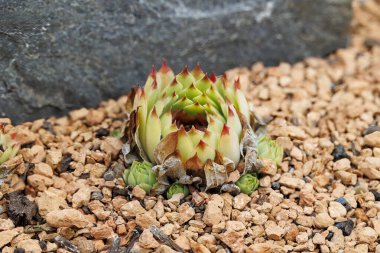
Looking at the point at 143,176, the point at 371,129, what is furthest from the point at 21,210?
the point at 371,129

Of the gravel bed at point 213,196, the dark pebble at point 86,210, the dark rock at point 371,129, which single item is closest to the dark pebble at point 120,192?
the gravel bed at point 213,196

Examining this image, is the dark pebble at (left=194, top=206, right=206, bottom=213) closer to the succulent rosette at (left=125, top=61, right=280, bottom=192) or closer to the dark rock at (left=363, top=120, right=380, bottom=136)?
the succulent rosette at (left=125, top=61, right=280, bottom=192)

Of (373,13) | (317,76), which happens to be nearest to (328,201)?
(317,76)

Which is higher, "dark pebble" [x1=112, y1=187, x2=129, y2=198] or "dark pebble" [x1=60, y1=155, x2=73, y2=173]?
"dark pebble" [x1=60, y1=155, x2=73, y2=173]

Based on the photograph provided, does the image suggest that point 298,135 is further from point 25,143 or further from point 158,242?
point 25,143

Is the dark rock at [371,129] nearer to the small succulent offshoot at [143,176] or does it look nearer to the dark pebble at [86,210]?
the small succulent offshoot at [143,176]

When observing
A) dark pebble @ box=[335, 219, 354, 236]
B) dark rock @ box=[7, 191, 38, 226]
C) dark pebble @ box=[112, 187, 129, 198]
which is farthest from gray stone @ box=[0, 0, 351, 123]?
dark pebble @ box=[335, 219, 354, 236]

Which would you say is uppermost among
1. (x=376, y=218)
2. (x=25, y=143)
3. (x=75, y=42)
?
(x=75, y=42)
